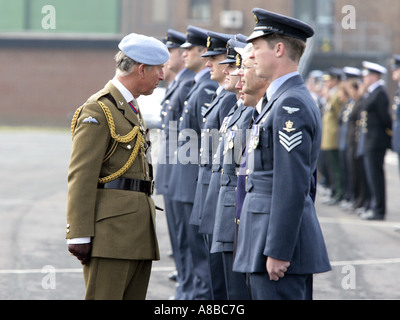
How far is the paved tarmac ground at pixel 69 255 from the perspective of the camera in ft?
23.1

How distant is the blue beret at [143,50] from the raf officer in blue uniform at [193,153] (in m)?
2.19

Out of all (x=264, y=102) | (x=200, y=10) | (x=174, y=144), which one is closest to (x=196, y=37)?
(x=174, y=144)

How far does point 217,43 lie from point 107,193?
2235 millimetres

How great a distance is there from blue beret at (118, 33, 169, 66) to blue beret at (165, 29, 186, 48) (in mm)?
3126

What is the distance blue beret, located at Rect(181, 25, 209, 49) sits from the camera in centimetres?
674

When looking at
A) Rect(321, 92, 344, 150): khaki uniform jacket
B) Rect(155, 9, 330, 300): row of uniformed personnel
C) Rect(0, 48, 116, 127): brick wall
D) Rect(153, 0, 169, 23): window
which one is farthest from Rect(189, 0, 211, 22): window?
Rect(155, 9, 330, 300): row of uniformed personnel

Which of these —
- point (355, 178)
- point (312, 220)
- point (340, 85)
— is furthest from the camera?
point (340, 85)

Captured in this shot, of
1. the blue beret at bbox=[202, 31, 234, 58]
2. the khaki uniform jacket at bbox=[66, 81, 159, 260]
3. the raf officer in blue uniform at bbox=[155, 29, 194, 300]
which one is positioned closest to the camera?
the khaki uniform jacket at bbox=[66, 81, 159, 260]

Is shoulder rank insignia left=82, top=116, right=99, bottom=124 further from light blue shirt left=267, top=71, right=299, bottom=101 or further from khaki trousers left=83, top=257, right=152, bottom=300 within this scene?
light blue shirt left=267, top=71, right=299, bottom=101

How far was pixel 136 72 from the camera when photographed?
14.6 ft

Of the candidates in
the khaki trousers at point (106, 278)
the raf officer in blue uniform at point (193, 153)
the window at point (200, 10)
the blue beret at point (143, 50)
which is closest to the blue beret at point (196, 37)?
the raf officer in blue uniform at point (193, 153)
